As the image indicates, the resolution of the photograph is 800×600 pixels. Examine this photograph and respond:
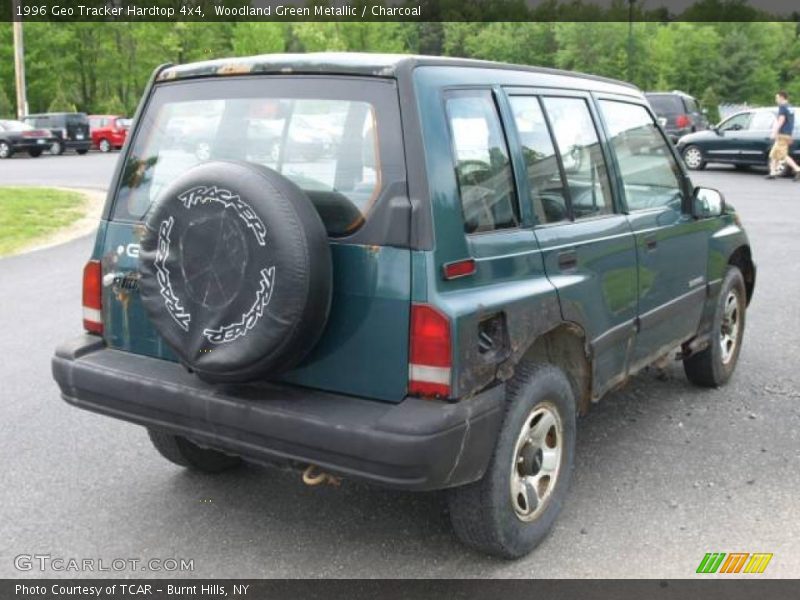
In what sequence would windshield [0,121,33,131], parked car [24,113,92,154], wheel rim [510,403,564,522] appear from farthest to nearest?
parked car [24,113,92,154] < windshield [0,121,33,131] < wheel rim [510,403,564,522]

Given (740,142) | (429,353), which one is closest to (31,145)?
(740,142)

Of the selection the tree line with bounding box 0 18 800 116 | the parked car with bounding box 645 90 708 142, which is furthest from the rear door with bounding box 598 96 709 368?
the tree line with bounding box 0 18 800 116

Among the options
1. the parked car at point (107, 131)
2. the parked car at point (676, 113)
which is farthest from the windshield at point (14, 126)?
the parked car at point (676, 113)

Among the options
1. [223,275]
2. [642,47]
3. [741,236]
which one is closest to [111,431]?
[223,275]

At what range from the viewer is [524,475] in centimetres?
342

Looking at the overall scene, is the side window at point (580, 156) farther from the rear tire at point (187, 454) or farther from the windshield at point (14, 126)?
the windshield at point (14, 126)

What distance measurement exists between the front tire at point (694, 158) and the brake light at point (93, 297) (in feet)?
69.2

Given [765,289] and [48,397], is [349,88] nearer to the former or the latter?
[48,397]

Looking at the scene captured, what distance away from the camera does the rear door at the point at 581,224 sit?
3557 millimetres

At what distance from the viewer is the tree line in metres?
49.7

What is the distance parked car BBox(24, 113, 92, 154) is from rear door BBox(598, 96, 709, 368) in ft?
103

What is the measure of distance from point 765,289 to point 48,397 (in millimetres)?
6659

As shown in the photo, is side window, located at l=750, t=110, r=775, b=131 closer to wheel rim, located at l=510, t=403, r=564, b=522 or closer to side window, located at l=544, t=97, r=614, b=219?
side window, located at l=544, t=97, r=614, b=219

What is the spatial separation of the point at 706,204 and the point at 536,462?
2259 millimetres
